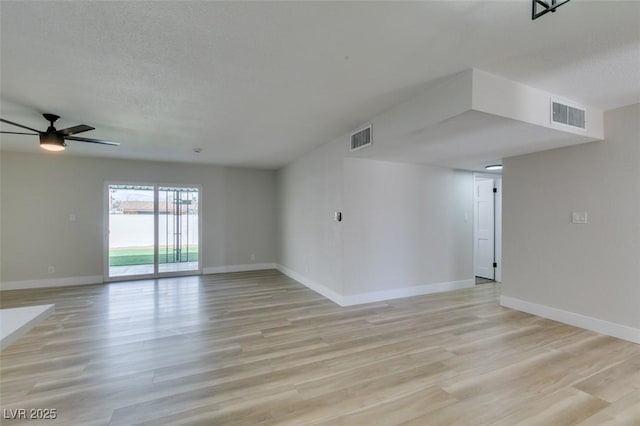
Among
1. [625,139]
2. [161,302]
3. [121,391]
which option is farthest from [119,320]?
[625,139]

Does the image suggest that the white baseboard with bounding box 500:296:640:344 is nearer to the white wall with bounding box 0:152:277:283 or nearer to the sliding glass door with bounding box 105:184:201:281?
the white wall with bounding box 0:152:277:283

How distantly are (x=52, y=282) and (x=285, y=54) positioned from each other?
6.64 meters

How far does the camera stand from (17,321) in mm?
1179

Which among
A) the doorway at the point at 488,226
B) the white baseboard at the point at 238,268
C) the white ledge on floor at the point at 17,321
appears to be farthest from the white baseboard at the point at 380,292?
the white ledge on floor at the point at 17,321

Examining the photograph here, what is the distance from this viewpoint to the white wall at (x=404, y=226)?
454 centimetres

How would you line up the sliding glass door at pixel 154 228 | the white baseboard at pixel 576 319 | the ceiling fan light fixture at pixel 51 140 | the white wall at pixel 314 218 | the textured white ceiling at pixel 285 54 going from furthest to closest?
the sliding glass door at pixel 154 228 → the white wall at pixel 314 218 → the ceiling fan light fixture at pixel 51 140 → the white baseboard at pixel 576 319 → the textured white ceiling at pixel 285 54

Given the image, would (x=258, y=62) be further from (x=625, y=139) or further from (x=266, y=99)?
(x=625, y=139)

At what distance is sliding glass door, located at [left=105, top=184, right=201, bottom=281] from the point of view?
627 centimetres

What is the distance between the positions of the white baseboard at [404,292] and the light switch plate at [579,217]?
88.5 inches

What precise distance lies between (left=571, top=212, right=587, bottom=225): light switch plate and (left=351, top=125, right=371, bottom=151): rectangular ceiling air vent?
2743mm

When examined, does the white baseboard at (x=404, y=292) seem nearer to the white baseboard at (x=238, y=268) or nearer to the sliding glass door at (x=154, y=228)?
the white baseboard at (x=238, y=268)

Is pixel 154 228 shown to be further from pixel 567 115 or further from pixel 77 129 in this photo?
pixel 567 115

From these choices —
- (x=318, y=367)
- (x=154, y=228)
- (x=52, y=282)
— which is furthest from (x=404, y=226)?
(x=52, y=282)

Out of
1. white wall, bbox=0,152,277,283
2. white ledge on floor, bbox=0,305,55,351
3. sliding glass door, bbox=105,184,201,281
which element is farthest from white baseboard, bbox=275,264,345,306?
white ledge on floor, bbox=0,305,55,351
